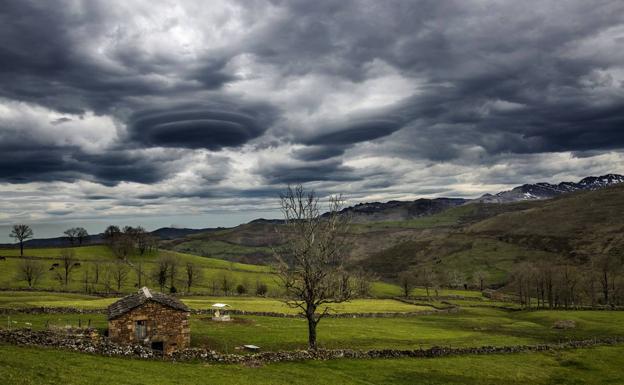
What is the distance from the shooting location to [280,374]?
116ft

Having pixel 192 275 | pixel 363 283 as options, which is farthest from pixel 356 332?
pixel 192 275

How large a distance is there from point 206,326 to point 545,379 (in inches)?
1596

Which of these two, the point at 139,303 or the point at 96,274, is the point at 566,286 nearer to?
the point at 139,303

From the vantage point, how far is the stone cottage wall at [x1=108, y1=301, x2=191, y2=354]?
148 feet

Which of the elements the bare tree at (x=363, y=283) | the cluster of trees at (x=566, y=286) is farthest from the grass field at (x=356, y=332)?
the cluster of trees at (x=566, y=286)

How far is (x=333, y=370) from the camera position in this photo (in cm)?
3856

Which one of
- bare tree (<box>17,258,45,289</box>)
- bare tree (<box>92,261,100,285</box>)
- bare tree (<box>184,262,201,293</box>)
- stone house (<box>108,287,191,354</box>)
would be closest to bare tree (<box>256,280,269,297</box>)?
bare tree (<box>184,262,201,293</box>)

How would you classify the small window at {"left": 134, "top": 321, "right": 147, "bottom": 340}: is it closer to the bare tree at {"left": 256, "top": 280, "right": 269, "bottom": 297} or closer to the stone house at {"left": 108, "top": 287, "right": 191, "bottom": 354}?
the stone house at {"left": 108, "top": 287, "right": 191, "bottom": 354}

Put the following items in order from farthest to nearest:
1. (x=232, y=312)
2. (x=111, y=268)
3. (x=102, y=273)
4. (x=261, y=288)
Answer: (x=111, y=268), (x=102, y=273), (x=261, y=288), (x=232, y=312)

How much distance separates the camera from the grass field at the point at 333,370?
2652 centimetres

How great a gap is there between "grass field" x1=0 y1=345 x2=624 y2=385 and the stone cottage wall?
12536 mm

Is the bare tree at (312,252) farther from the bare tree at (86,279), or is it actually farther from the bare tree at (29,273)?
the bare tree at (29,273)

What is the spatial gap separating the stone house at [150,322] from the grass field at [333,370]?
12.6 meters

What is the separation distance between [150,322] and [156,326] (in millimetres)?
748
